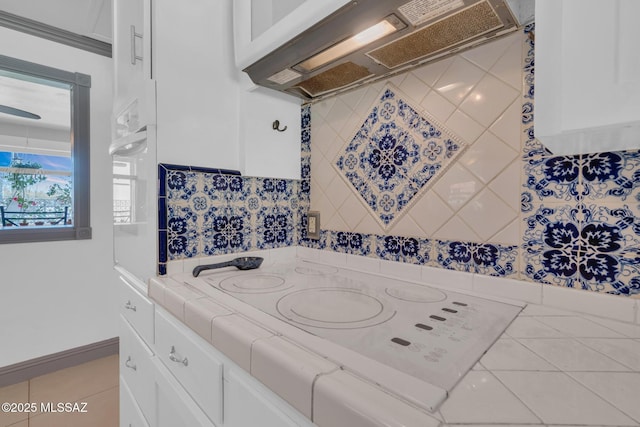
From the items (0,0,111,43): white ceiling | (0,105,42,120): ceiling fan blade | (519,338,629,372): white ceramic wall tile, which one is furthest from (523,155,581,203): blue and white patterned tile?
(0,105,42,120): ceiling fan blade

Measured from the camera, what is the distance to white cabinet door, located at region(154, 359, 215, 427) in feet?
2.28

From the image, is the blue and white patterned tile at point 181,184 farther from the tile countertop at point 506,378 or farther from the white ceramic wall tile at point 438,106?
the white ceramic wall tile at point 438,106

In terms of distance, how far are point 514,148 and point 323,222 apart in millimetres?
745

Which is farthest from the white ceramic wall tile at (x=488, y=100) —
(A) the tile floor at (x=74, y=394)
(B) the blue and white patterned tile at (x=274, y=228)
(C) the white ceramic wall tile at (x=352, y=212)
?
(A) the tile floor at (x=74, y=394)

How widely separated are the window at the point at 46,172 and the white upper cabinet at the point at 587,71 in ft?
8.46

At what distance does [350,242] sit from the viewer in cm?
117

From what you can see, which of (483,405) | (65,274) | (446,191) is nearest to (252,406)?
(483,405)

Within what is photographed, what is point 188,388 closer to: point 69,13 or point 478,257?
point 478,257

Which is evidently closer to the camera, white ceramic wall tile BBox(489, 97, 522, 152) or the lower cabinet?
the lower cabinet

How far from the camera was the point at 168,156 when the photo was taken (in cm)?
101

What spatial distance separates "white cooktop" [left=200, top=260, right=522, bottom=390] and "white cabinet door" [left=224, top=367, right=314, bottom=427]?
0.13 meters

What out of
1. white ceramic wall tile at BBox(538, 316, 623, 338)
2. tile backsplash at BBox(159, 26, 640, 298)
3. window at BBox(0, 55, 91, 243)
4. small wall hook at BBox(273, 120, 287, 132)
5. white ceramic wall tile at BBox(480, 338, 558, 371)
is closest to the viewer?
white ceramic wall tile at BBox(480, 338, 558, 371)

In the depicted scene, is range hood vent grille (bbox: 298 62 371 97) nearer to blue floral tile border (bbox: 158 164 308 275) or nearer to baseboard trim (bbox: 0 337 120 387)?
blue floral tile border (bbox: 158 164 308 275)

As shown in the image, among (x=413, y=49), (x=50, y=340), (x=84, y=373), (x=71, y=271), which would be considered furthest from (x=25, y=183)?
(x=413, y=49)
